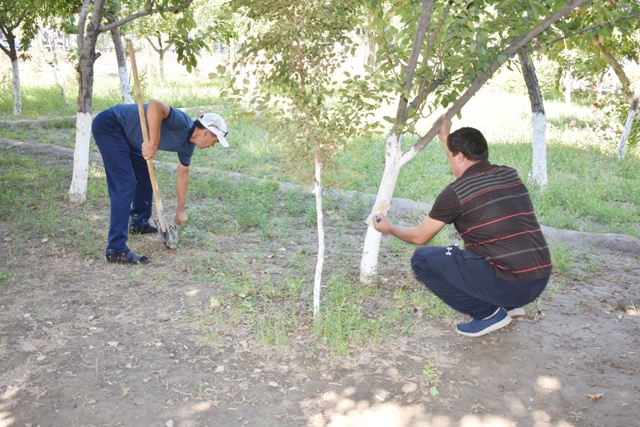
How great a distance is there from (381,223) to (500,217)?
0.72 m

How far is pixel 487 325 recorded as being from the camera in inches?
157

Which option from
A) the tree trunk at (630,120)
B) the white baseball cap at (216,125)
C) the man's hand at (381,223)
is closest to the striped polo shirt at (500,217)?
the man's hand at (381,223)

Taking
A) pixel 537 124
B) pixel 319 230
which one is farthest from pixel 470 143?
pixel 537 124

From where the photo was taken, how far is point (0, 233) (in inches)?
225

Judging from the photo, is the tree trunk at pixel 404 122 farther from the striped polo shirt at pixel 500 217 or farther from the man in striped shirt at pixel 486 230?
the striped polo shirt at pixel 500 217

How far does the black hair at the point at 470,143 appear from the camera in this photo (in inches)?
142

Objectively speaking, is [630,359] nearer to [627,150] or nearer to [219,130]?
[219,130]

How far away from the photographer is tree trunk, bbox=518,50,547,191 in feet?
24.8

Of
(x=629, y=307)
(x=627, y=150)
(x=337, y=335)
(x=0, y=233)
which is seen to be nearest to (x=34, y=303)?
(x=0, y=233)

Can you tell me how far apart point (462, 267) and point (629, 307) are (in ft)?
5.70

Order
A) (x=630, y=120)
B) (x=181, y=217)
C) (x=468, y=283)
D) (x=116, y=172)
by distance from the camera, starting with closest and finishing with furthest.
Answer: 1. (x=468, y=283)
2. (x=116, y=172)
3. (x=181, y=217)
4. (x=630, y=120)

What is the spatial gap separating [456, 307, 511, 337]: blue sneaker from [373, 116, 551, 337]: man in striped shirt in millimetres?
183

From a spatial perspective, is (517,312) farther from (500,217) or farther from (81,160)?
(81,160)

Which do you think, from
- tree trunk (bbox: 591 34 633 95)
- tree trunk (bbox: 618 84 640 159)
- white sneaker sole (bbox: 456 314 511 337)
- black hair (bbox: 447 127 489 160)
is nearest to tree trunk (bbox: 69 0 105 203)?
black hair (bbox: 447 127 489 160)
